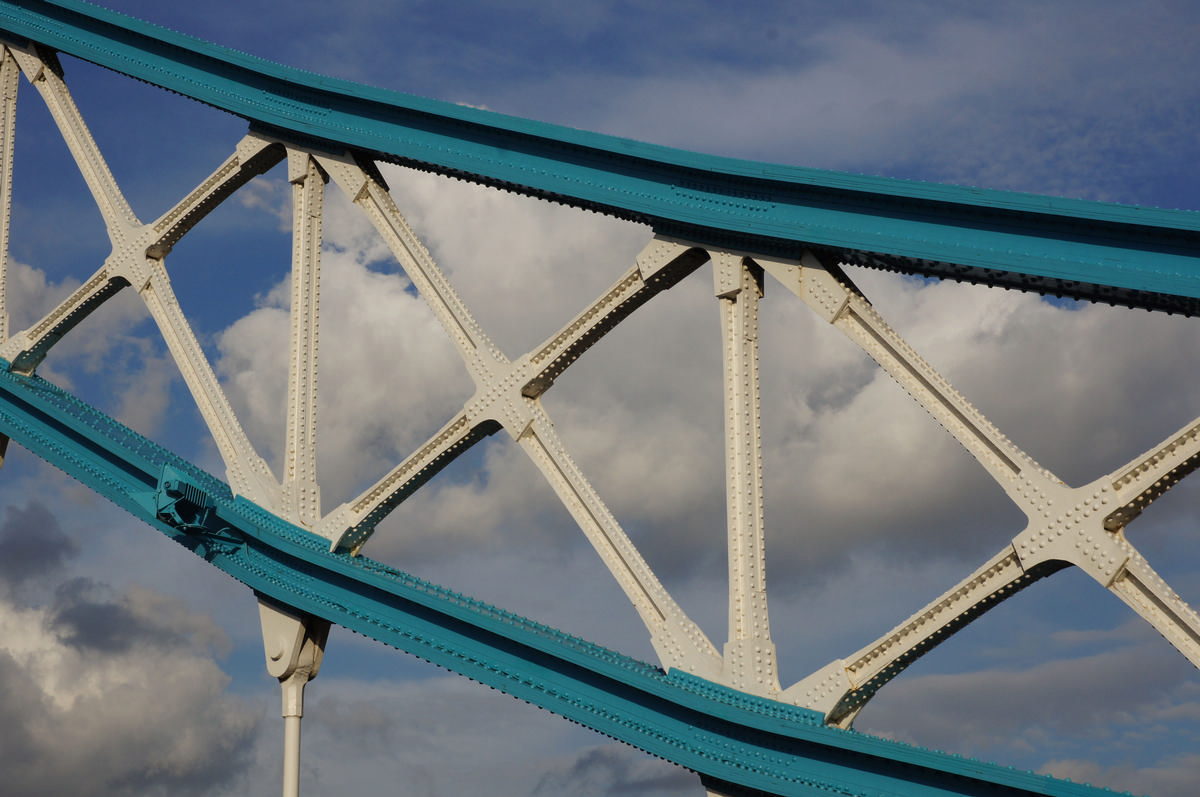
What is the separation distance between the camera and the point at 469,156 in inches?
757

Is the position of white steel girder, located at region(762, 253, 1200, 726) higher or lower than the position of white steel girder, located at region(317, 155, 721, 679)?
lower

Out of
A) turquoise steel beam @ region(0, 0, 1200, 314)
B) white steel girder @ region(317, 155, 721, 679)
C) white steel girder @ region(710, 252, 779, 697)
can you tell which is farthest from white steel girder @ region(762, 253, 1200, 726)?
white steel girder @ region(317, 155, 721, 679)

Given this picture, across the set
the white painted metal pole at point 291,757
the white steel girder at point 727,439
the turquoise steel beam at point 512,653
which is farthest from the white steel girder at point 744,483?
the white painted metal pole at point 291,757

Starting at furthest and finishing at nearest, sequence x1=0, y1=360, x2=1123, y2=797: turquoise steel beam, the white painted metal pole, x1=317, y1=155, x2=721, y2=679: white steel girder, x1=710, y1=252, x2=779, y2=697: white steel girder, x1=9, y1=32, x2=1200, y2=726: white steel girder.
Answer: the white painted metal pole < x1=317, y1=155, x2=721, y2=679: white steel girder < x1=710, y1=252, x2=779, y2=697: white steel girder < x1=0, y1=360, x2=1123, y2=797: turquoise steel beam < x1=9, y1=32, x2=1200, y2=726: white steel girder

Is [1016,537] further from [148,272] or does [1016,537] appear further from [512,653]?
[148,272]

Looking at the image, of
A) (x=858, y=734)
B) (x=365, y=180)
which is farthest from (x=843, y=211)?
(x=365, y=180)

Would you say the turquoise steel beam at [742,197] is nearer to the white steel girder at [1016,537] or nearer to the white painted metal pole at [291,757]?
the white steel girder at [1016,537]

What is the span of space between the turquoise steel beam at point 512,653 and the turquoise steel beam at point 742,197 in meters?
5.15

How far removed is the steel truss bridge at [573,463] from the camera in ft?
45.9

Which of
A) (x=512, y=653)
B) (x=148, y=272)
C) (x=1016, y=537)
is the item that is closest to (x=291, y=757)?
(x=512, y=653)

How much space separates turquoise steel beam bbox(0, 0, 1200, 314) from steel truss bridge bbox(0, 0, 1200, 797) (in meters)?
0.03

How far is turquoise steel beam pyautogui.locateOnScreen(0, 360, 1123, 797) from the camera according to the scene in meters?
Answer: 14.7

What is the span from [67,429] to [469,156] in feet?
33.6

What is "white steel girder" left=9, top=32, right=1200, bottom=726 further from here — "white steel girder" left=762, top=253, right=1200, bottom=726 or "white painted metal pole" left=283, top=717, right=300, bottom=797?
"white painted metal pole" left=283, top=717, right=300, bottom=797
